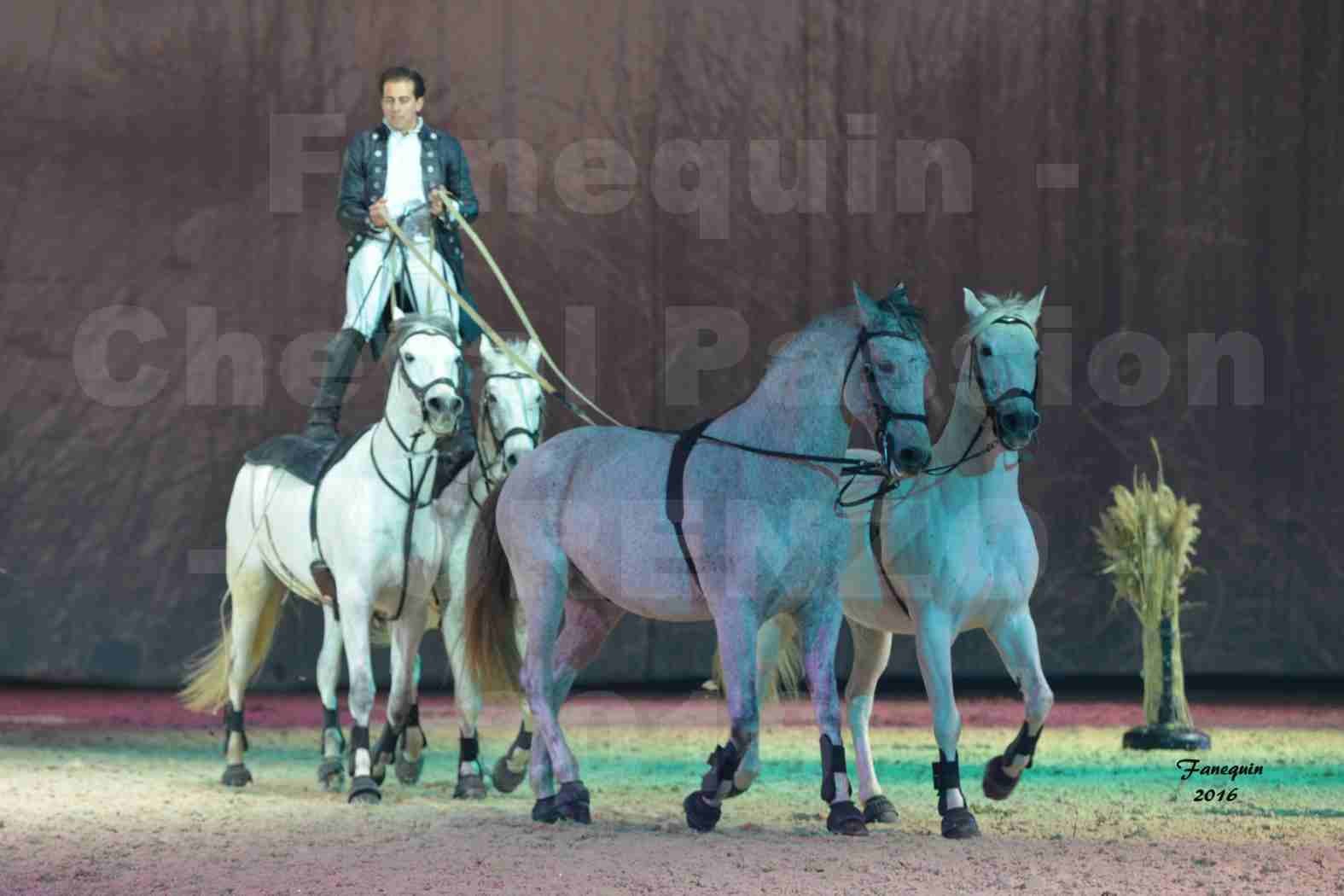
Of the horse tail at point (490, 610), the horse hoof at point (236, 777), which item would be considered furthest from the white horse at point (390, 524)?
the horse hoof at point (236, 777)

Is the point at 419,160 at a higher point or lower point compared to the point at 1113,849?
higher

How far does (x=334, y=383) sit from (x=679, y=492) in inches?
87.0

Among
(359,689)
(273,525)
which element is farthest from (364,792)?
(273,525)

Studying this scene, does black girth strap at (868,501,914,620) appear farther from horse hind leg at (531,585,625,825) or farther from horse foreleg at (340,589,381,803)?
horse foreleg at (340,589,381,803)

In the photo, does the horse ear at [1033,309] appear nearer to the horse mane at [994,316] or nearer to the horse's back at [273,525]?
the horse mane at [994,316]

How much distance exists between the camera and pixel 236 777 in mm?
7594

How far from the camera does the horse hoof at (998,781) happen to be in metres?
6.47

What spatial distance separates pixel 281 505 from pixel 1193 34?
18.7ft

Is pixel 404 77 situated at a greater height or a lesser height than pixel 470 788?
greater

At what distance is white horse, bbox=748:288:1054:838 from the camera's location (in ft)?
19.9

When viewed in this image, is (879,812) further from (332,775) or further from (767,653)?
(332,775)

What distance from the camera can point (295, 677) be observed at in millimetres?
10273

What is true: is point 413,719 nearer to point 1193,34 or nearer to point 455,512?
point 455,512

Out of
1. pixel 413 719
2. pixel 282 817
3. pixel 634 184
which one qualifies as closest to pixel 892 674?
pixel 634 184
